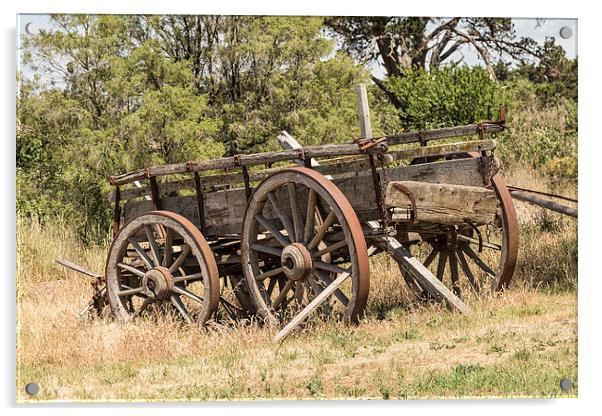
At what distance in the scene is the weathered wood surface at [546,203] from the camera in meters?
7.29

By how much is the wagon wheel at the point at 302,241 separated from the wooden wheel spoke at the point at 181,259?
1.42 feet

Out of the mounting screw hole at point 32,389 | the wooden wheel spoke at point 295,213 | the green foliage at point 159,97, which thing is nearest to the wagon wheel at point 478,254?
the wooden wheel spoke at point 295,213

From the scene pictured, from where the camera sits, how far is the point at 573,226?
25.3 ft

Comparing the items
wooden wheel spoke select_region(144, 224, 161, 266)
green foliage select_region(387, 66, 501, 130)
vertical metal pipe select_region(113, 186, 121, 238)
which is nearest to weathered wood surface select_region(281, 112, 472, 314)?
wooden wheel spoke select_region(144, 224, 161, 266)

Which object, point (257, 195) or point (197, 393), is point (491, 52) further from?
point (197, 393)

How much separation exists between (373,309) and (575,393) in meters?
1.74

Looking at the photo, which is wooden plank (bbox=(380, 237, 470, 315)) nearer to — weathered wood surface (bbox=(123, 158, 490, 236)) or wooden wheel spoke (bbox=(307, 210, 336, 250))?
weathered wood surface (bbox=(123, 158, 490, 236))

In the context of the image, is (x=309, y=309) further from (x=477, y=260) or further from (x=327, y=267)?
(x=477, y=260)

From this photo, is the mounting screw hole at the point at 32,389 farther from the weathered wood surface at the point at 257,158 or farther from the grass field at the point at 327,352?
the weathered wood surface at the point at 257,158

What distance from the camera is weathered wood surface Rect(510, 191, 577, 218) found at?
729 cm

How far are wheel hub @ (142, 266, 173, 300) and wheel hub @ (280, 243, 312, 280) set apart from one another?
3.26ft

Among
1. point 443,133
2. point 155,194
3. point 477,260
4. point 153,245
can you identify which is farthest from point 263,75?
point 477,260

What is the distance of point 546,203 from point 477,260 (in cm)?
77

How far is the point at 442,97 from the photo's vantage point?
1096cm
